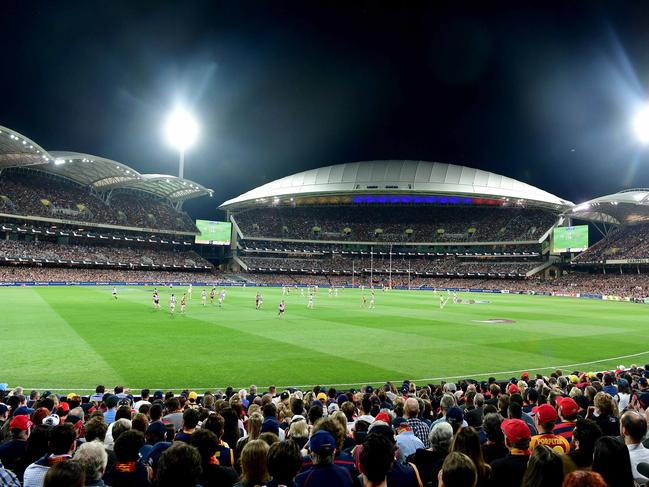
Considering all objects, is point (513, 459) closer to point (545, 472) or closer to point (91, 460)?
point (545, 472)

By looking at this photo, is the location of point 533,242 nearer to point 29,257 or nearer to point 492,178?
point 492,178

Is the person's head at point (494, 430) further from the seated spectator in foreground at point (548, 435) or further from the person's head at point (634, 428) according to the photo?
the person's head at point (634, 428)

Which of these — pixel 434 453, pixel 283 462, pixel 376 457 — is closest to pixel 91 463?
pixel 283 462

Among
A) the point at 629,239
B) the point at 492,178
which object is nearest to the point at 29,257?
→ the point at 492,178

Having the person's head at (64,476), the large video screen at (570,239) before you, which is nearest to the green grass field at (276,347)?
the person's head at (64,476)

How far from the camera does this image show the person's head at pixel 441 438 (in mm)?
5430

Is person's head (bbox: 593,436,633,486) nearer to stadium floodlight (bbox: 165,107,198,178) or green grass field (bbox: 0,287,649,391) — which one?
green grass field (bbox: 0,287,649,391)

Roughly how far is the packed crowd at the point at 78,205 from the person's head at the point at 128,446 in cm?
9483

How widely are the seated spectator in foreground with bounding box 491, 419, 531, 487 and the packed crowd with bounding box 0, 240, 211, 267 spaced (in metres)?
91.7

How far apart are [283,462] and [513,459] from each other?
258cm

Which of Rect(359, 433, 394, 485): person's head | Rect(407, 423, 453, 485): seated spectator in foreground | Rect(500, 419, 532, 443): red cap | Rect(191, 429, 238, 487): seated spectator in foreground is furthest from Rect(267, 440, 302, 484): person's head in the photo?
Rect(500, 419, 532, 443): red cap

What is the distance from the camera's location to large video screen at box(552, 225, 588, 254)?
93.0 metres

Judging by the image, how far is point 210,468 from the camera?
15.4ft

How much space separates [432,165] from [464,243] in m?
22.7
